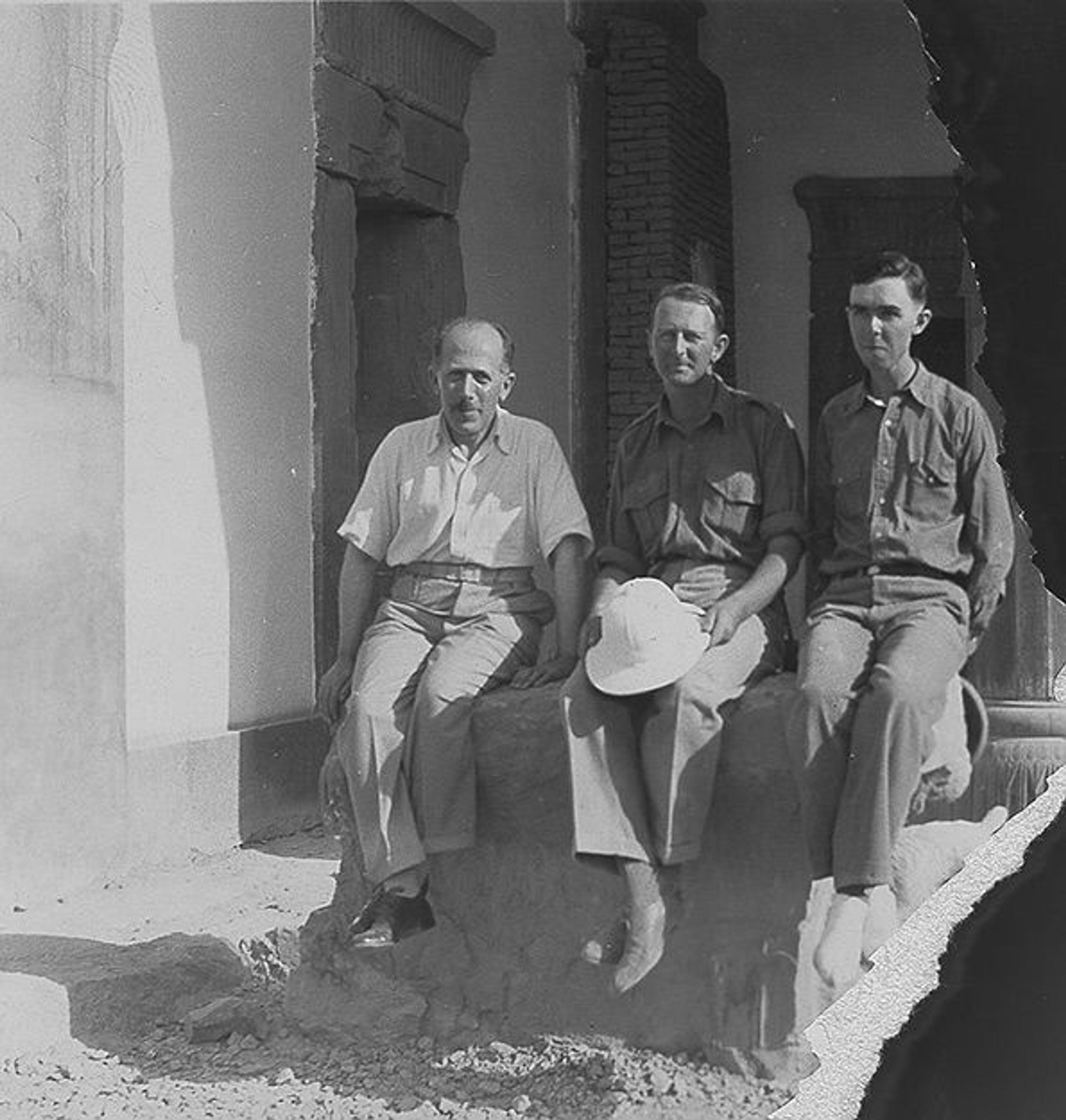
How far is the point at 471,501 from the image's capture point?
12.7ft

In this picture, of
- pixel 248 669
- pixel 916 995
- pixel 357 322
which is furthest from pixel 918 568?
pixel 357 322

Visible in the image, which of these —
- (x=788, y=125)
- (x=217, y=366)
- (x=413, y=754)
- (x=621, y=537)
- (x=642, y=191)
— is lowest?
(x=413, y=754)

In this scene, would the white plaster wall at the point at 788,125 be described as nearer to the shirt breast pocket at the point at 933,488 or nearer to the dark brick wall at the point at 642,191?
the dark brick wall at the point at 642,191

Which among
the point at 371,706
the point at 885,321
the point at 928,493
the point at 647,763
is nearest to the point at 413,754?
the point at 371,706

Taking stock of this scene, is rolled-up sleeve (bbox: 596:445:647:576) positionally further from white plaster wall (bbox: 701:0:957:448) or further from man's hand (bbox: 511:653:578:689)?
white plaster wall (bbox: 701:0:957:448)

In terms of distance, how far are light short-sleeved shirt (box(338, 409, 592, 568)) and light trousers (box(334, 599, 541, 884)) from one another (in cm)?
27

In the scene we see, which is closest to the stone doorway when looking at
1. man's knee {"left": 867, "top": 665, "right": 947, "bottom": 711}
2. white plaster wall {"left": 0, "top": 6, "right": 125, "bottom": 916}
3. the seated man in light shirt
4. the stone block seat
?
white plaster wall {"left": 0, "top": 6, "right": 125, "bottom": 916}

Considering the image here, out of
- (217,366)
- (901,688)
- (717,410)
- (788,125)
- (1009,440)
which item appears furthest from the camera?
(788,125)

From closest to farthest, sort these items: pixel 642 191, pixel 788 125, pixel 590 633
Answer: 1. pixel 590 633
2. pixel 642 191
3. pixel 788 125

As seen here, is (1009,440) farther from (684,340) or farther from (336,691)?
(336,691)

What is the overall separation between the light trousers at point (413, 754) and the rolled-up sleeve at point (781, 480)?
0.68 metres

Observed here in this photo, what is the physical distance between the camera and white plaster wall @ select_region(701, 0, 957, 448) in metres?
9.04

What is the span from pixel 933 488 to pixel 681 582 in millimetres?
572

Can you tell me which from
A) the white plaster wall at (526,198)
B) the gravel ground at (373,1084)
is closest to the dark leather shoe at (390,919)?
the gravel ground at (373,1084)
